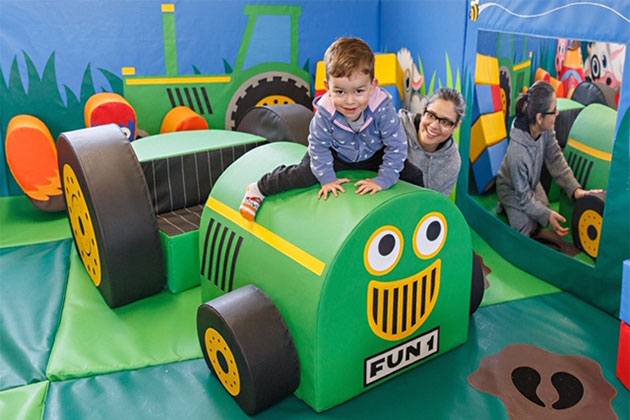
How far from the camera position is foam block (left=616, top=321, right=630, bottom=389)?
193cm

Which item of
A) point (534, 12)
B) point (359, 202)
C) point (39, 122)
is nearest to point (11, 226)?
point (39, 122)

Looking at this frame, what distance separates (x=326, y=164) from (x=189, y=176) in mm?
1136

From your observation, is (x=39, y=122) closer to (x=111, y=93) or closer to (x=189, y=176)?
(x=111, y=93)

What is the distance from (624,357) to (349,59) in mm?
1364

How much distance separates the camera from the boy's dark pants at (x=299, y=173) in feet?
6.66

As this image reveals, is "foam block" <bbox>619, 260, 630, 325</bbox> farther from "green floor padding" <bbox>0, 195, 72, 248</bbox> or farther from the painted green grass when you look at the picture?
the painted green grass

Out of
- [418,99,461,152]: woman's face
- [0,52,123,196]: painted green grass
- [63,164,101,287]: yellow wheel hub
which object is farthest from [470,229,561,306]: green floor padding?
[0,52,123,196]: painted green grass

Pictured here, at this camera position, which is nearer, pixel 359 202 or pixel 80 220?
pixel 359 202

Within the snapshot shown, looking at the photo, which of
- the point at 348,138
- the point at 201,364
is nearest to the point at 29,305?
the point at 201,364

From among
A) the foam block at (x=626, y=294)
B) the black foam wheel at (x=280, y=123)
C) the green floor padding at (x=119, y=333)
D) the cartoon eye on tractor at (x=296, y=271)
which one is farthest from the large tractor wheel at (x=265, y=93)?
the foam block at (x=626, y=294)

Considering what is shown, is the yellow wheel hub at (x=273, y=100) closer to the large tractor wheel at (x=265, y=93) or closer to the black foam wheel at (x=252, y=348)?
the large tractor wheel at (x=265, y=93)

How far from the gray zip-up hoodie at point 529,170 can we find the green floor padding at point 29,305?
2.21m

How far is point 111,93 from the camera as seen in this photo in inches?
155

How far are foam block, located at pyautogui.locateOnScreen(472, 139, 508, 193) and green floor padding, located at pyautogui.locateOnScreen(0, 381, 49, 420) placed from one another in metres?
2.30
